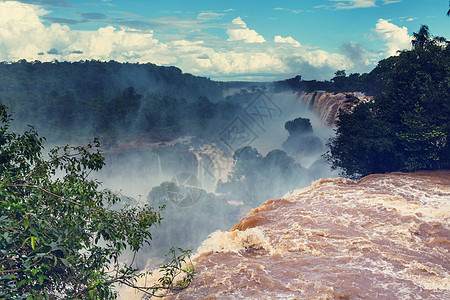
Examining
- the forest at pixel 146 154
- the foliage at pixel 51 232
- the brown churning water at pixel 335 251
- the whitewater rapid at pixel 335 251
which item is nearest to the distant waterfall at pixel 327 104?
the forest at pixel 146 154

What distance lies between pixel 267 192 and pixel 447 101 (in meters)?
24.8

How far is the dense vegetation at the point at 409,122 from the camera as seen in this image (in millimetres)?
16062

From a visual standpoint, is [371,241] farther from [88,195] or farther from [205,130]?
[205,130]

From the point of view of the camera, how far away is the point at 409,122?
16594mm

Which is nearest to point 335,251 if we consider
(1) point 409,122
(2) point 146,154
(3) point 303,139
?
(1) point 409,122

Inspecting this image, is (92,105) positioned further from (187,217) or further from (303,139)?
(187,217)

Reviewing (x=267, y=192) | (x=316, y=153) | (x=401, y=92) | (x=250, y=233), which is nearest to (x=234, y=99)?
(x=316, y=153)

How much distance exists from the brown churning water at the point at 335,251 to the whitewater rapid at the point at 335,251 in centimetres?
2

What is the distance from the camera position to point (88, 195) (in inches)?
234

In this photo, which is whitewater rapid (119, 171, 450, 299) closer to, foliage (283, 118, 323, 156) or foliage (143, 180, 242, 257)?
foliage (143, 180, 242, 257)

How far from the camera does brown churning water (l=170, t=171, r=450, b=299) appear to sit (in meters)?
6.52

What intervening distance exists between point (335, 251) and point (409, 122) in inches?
432

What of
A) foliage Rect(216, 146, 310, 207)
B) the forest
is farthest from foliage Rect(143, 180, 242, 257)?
foliage Rect(216, 146, 310, 207)

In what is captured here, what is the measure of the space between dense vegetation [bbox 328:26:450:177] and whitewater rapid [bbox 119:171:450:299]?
179 inches
